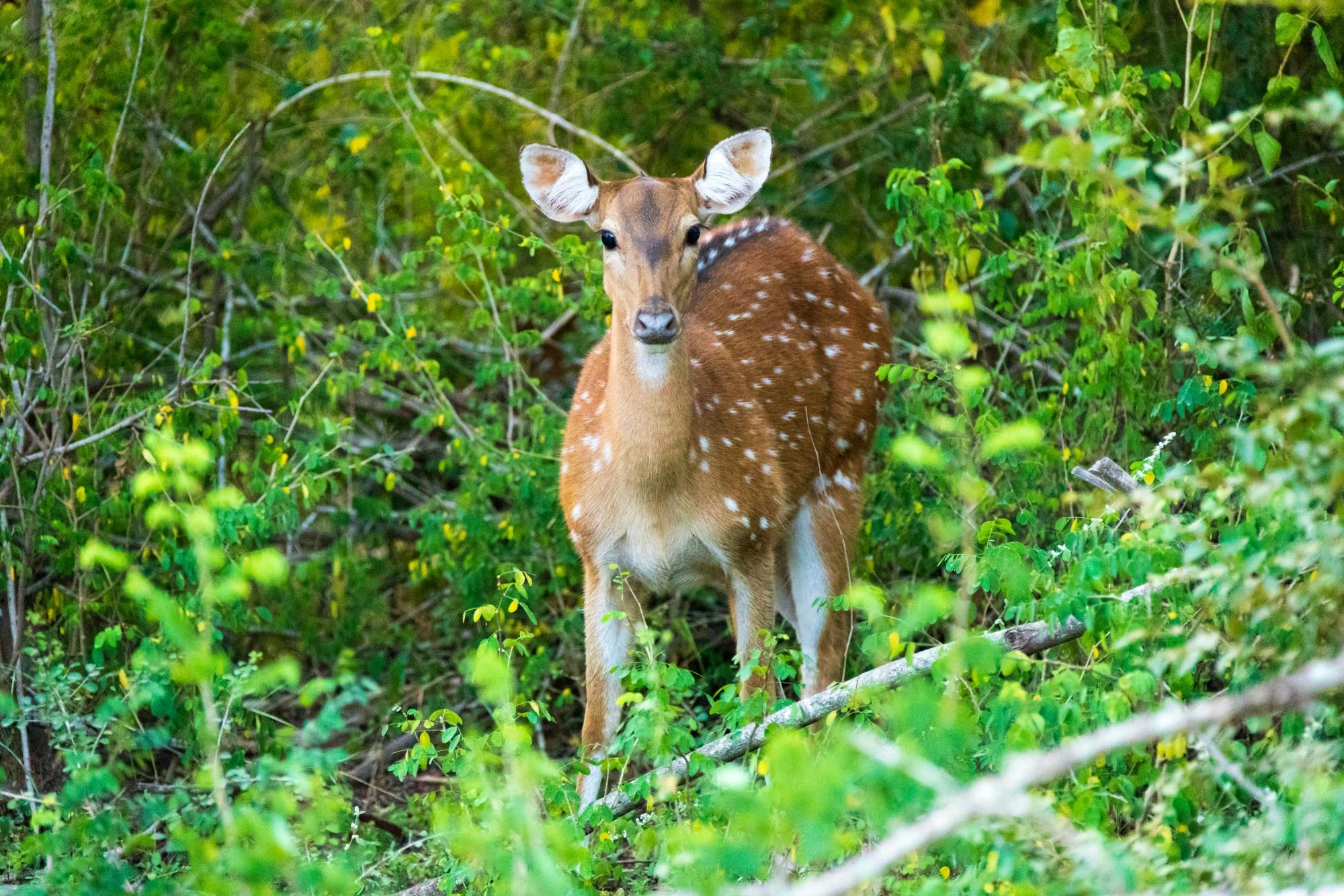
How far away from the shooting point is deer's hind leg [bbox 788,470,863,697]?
582 centimetres

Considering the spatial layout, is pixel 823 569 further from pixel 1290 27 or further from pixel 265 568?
pixel 265 568

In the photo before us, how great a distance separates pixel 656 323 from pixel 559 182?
0.88 m

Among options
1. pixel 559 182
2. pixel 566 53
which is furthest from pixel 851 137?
pixel 559 182

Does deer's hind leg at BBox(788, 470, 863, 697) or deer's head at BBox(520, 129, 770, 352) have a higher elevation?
deer's head at BBox(520, 129, 770, 352)

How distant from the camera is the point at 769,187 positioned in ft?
26.9

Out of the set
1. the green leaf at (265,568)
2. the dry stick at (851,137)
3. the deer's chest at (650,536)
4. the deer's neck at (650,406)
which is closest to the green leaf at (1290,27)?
the deer's neck at (650,406)

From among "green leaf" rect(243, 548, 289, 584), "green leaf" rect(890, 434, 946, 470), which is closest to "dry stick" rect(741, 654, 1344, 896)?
"green leaf" rect(890, 434, 946, 470)

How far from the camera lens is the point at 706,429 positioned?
532 cm

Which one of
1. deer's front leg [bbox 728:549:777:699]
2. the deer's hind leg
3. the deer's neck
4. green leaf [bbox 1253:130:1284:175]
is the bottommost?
the deer's hind leg

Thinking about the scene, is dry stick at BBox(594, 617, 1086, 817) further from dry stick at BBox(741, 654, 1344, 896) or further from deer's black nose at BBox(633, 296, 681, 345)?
dry stick at BBox(741, 654, 1344, 896)

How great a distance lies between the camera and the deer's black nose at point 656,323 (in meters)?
4.73

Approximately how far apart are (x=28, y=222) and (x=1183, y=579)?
15.0 feet

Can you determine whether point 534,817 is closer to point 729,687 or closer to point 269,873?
A: point 269,873

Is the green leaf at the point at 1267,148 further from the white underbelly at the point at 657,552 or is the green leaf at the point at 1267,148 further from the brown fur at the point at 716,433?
the white underbelly at the point at 657,552
